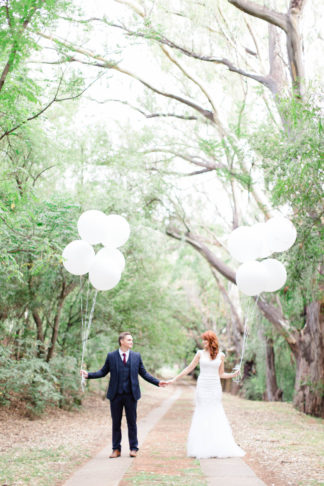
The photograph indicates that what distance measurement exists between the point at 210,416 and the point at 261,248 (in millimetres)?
2628

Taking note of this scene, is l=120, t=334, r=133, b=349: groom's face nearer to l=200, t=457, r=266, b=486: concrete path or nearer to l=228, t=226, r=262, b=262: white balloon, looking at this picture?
l=200, t=457, r=266, b=486: concrete path

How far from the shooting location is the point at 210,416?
740cm

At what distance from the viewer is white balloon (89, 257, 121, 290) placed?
7.55 meters

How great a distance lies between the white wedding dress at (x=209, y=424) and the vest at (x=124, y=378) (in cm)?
111

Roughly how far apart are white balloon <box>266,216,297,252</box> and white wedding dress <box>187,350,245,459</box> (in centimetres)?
192

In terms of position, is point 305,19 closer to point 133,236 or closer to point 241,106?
point 241,106

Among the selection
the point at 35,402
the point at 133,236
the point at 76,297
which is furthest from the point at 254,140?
the point at 35,402

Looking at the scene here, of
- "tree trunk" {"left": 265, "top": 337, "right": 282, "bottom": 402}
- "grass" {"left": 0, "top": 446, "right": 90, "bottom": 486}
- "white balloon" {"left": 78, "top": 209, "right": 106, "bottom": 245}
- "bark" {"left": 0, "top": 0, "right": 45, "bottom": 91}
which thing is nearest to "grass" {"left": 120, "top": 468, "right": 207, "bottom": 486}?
"grass" {"left": 0, "top": 446, "right": 90, "bottom": 486}

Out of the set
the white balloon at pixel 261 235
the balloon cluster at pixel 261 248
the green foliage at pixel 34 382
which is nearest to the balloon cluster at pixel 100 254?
the balloon cluster at pixel 261 248

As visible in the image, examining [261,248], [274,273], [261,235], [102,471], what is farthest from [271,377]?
[102,471]

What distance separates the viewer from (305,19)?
43.3ft

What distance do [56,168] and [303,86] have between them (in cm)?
624

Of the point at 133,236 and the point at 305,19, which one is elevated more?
the point at 305,19

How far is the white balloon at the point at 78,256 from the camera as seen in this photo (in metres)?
7.60
